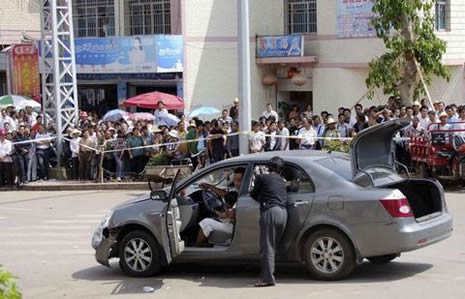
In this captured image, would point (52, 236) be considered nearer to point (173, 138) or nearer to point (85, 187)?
point (173, 138)

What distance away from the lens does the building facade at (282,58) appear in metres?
30.8

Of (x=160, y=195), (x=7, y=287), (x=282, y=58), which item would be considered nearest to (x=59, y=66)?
(x=282, y=58)

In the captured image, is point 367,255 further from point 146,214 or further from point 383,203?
point 146,214

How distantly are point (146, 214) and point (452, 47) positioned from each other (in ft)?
64.7

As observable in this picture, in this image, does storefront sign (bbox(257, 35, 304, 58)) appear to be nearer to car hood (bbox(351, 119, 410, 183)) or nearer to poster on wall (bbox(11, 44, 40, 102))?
poster on wall (bbox(11, 44, 40, 102))

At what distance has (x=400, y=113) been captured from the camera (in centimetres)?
2047

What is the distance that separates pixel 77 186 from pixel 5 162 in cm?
233

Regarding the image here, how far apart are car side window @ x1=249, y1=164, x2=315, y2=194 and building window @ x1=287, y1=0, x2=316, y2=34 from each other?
21.5m

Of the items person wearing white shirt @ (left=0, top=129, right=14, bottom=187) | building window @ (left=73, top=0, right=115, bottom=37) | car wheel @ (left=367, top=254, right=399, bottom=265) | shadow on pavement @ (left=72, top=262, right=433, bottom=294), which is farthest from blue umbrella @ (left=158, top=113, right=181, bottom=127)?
car wheel @ (left=367, top=254, right=399, bottom=265)

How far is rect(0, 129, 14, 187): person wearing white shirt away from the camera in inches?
963

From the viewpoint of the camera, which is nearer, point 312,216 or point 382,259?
point 312,216

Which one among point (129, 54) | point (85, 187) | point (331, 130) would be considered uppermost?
point (129, 54)

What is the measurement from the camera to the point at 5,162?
24.6 metres

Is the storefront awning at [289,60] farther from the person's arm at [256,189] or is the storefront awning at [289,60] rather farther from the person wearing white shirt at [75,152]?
the person's arm at [256,189]
